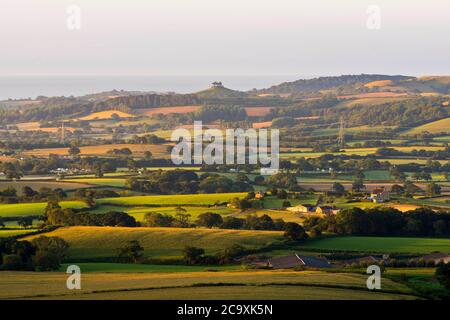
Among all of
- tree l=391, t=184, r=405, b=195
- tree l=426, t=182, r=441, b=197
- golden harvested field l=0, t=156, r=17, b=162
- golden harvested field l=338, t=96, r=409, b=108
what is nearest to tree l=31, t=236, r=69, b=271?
tree l=391, t=184, r=405, b=195

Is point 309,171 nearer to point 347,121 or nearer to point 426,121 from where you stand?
point 426,121

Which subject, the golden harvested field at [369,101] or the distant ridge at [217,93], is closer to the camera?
the golden harvested field at [369,101]

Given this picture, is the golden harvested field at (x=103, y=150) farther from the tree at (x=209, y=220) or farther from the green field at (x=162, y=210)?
the tree at (x=209, y=220)

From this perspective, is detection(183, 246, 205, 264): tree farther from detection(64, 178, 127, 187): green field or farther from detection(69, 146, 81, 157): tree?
detection(69, 146, 81, 157): tree

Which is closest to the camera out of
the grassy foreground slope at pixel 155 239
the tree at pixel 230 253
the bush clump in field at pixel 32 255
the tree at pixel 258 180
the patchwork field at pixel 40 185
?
the bush clump in field at pixel 32 255

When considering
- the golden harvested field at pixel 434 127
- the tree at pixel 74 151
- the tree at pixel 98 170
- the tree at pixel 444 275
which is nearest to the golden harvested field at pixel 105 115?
the golden harvested field at pixel 434 127
